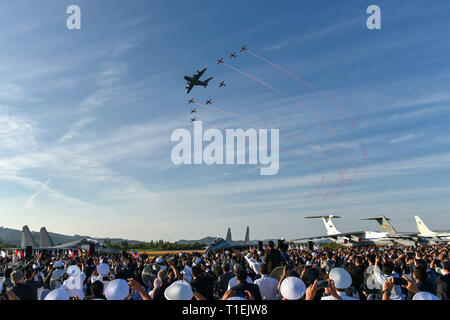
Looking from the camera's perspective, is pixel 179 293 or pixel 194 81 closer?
pixel 179 293

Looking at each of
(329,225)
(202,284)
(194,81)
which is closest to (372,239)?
(329,225)

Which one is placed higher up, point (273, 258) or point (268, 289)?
point (268, 289)

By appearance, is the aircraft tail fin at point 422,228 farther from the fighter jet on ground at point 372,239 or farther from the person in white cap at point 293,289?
the person in white cap at point 293,289

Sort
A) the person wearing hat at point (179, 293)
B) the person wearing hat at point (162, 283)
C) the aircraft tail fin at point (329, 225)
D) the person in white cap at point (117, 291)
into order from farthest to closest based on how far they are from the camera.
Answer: the aircraft tail fin at point (329, 225), the person wearing hat at point (162, 283), the person in white cap at point (117, 291), the person wearing hat at point (179, 293)

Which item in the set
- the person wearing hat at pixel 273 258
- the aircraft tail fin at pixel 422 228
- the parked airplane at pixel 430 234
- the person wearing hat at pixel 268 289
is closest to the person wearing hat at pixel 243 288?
the person wearing hat at pixel 268 289

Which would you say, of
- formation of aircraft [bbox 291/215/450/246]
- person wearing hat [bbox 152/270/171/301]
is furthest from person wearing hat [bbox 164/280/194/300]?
formation of aircraft [bbox 291/215/450/246]

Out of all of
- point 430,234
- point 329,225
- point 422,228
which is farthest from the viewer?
point 329,225

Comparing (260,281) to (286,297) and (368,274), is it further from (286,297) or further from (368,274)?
(368,274)

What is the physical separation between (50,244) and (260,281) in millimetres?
75183

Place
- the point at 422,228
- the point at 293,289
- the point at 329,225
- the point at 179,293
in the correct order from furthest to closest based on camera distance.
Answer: the point at 329,225, the point at 422,228, the point at 179,293, the point at 293,289

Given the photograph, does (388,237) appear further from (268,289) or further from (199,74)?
(268,289)

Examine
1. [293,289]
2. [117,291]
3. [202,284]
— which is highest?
[293,289]

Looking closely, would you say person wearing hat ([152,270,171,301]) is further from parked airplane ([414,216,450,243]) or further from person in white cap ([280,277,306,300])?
parked airplane ([414,216,450,243])
